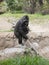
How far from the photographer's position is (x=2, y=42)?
1259cm

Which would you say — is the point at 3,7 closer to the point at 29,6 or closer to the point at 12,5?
the point at 12,5

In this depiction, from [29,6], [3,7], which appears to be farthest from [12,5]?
[29,6]

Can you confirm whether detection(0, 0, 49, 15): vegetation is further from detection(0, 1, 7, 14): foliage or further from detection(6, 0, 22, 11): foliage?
detection(0, 1, 7, 14): foliage

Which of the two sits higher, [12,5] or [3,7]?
[12,5]

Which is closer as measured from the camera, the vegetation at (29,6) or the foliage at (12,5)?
the vegetation at (29,6)

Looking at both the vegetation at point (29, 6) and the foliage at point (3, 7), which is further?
the foliage at point (3, 7)

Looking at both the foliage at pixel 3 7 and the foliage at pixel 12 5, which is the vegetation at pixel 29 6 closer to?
the foliage at pixel 12 5

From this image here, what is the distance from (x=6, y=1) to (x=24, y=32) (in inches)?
535

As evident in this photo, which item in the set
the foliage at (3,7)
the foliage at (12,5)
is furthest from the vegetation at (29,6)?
the foliage at (3,7)

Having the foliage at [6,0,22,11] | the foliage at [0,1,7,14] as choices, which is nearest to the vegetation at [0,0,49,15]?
the foliage at [6,0,22,11]

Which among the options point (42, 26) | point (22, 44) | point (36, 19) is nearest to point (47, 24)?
point (42, 26)

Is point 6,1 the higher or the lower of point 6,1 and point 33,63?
the lower

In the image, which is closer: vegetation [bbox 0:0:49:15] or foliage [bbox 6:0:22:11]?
vegetation [bbox 0:0:49:15]

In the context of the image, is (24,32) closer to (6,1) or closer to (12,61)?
(12,61)
